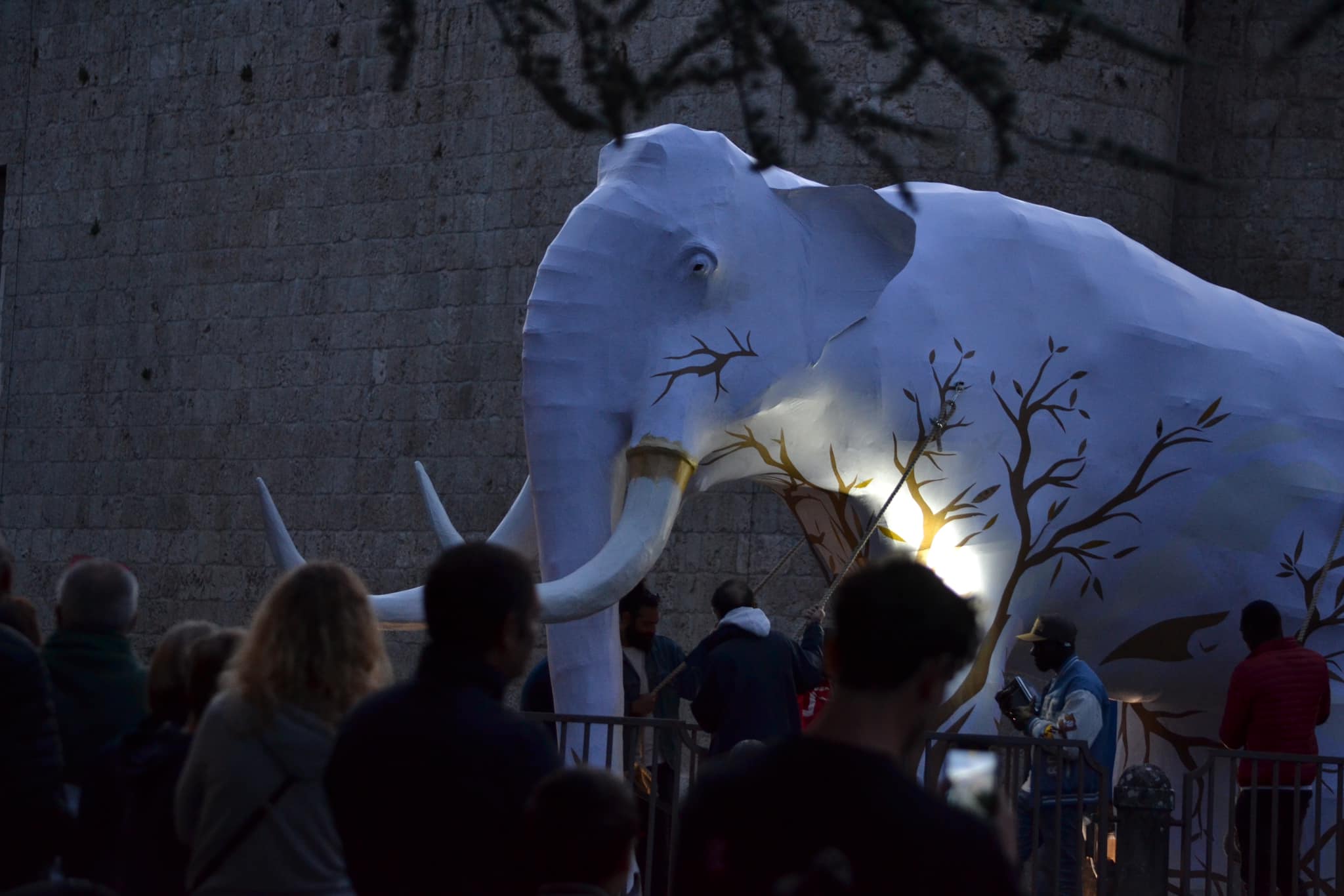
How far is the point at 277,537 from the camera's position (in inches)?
217

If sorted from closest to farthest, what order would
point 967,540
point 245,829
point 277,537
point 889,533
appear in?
point 245,829
point 277,537
point 967,540
point 889,533

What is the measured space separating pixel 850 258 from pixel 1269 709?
2.14 m

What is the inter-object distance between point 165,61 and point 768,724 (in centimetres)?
1164

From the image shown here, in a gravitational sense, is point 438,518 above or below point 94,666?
above

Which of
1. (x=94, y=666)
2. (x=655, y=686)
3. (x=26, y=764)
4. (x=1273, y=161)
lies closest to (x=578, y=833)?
(x=26, y=764)

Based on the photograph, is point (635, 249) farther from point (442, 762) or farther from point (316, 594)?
point (442, 762)

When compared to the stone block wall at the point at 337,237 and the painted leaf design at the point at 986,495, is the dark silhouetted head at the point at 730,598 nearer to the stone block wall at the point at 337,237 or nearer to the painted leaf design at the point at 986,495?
the painted leaf design at the point at 986,495

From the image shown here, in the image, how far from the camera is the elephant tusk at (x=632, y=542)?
5.44 m

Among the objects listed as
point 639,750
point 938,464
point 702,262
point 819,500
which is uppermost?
point 702,262

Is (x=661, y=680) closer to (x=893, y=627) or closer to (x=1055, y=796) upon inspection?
(x=1055, y=796)

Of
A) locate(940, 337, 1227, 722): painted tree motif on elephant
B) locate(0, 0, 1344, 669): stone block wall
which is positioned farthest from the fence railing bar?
locate(0, 0, 1344, 669): stone block wall

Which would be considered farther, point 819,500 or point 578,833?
point 819,500

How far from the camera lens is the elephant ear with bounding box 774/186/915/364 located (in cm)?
621

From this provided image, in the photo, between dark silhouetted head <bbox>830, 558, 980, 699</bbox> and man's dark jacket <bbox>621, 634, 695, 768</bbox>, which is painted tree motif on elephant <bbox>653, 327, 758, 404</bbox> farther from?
dark silhouetted head <bbox>830, 558, 980, 699</bbox>
